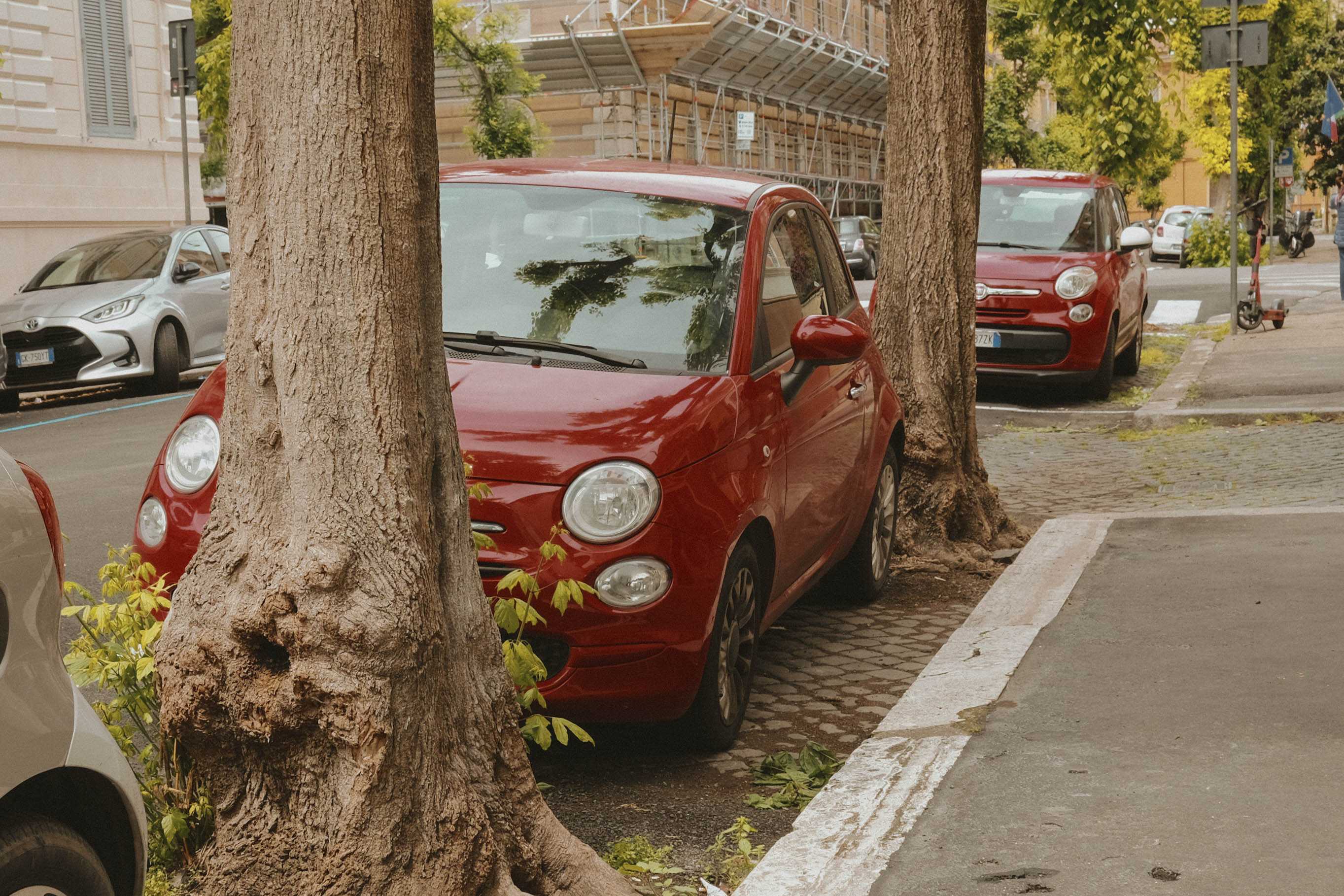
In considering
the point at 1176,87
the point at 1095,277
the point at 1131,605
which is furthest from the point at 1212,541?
the point at 1176,87

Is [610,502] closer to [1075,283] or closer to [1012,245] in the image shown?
[1075,283]

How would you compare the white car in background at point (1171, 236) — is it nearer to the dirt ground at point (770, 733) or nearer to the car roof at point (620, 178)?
the dirt ground at point (770, 733)

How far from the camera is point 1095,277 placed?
46.0 ft

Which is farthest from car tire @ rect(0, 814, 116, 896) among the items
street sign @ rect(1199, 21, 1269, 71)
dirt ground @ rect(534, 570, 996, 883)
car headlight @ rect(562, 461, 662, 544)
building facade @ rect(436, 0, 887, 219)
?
building facade @ rect(436, 0, 887, 219)

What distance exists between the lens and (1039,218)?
1512 centimetres

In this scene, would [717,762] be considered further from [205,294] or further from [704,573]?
[205,294]

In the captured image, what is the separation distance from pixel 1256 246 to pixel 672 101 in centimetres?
2335

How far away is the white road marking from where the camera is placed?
2259cm

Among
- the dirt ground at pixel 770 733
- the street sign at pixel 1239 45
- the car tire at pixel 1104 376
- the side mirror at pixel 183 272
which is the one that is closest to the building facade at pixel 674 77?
the street sign at pixel 1239 45

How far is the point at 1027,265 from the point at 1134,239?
150cm

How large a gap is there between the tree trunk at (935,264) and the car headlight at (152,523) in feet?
13.6

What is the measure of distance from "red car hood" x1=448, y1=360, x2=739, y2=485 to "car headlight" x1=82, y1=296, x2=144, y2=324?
1111cm

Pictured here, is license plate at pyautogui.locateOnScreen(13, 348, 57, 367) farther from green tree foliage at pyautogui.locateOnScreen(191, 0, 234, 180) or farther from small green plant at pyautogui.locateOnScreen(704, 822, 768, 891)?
green tree foliage at pyautogui.locateOnScreen(191, 0, 234, 180)

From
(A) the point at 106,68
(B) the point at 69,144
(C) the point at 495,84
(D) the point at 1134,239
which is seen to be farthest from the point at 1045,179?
(C) the point at 495,84
